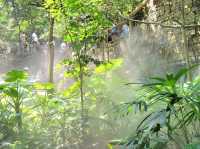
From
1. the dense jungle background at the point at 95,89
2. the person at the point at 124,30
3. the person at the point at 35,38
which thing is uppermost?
the person at the point at 35,38

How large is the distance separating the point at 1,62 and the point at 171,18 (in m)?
10.8

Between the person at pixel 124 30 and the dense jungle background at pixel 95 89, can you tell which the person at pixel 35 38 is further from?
the dense jungle background at pixel 95 89

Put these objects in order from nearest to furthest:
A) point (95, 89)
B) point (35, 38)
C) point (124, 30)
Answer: point (95, 89) < point (124, 30) < point (35, 38)

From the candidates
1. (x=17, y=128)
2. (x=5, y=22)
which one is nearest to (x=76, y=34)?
(x=17, y=128)

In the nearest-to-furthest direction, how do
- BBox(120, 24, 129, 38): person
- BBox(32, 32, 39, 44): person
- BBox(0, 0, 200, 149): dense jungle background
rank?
BBox(0, 0, 200, 149): dense jungle background → BBox(120, 24, 129, 38): person → BBox(32, 32, 39, 44): person

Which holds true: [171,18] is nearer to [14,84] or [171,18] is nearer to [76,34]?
[76,34]

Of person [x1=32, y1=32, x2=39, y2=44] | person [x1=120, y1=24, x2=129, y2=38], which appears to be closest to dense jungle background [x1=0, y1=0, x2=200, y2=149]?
person [x1=120, y1=24, x2=129, y2=38]

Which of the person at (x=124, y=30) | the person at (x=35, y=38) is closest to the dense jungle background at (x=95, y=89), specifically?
the person at (x=124, y=30)

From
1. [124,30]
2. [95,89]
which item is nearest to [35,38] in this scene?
[124,30]

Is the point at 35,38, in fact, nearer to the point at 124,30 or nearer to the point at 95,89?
the point at 124,30

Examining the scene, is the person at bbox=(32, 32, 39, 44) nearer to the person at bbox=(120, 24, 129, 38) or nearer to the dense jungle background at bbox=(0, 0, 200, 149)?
the person at bbox=(120, 24, 129, 38)

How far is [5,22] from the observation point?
14.2 metres

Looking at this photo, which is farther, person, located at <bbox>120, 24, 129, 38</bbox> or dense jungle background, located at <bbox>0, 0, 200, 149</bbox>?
person, located at <bbox>120, 24, 129, 38</bbox>

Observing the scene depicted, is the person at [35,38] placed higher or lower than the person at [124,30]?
higher
